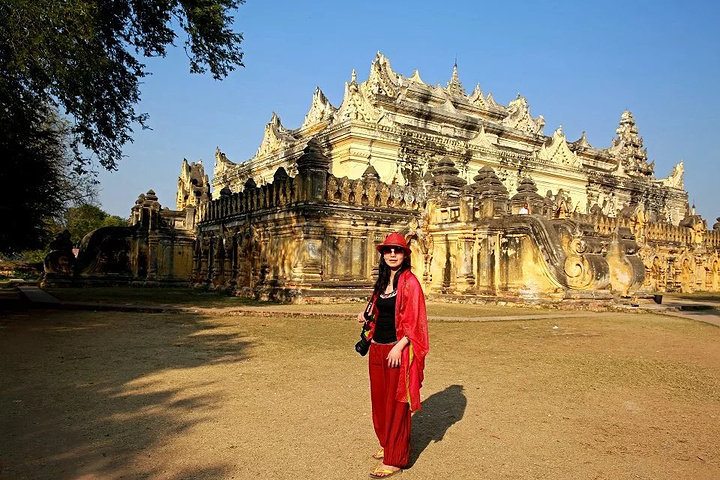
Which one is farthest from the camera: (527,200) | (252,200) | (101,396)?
(252,200)

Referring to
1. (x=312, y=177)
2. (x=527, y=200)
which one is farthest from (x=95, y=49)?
(x=527, y=200)

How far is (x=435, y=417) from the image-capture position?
5.12 metres

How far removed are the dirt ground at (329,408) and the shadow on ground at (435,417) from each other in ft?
0.07

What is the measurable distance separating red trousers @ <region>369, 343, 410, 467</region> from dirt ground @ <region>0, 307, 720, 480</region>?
0.53ft

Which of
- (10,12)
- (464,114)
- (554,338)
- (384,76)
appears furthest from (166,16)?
(464,114)

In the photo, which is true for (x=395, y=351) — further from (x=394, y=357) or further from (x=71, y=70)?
(x=71, y=70)

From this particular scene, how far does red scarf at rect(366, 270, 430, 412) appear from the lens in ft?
13.4

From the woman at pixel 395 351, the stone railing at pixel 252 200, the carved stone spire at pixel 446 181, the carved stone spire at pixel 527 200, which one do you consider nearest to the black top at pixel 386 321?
the woman at pixel 395 351

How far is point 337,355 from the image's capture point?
7.97 m

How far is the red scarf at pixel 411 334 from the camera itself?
407cm

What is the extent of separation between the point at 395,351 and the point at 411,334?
0.18 meters

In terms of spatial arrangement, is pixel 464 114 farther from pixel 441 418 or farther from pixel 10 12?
pixel 441 418

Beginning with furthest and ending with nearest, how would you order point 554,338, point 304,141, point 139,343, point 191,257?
point 304,141 < point 191,257 < point 554,338 < point 139,343

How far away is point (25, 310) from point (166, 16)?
781 cm
